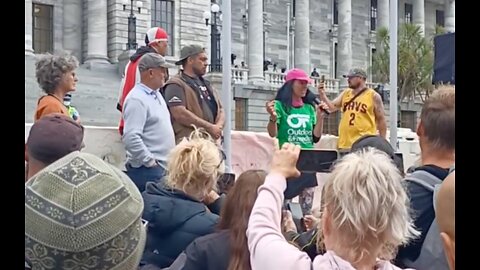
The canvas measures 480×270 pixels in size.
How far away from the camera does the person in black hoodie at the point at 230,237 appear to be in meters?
3.10

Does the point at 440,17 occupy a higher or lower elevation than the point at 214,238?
higher

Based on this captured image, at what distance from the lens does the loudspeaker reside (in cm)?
630

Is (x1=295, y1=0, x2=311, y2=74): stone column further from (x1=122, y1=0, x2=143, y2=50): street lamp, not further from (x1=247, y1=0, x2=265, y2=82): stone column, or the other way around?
(x1=122, y1=0, x2=143, y2=50): street lamp

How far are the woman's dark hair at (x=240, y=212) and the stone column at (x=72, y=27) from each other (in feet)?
113

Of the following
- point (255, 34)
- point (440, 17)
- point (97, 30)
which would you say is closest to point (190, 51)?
point (97, 30)

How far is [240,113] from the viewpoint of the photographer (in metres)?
38.9

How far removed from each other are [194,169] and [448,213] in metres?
1.82

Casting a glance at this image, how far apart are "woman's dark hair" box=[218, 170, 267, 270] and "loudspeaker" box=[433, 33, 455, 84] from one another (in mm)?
3532

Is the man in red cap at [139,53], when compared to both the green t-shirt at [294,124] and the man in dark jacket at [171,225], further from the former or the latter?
the man in dark jacket at [171,225]

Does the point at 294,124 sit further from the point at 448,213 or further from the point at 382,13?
the point at 382,13

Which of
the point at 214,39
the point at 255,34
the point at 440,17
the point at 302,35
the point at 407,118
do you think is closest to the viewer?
the point at 214,39

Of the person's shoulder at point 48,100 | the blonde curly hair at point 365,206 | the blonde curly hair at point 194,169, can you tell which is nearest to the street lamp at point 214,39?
the person's shoulder at point 48,100

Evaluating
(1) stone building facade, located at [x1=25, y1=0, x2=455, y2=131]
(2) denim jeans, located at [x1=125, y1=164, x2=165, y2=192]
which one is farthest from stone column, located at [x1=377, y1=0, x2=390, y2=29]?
(2) denim jeans, located at [x1=125, y1=164, x2=165, y2=192]
